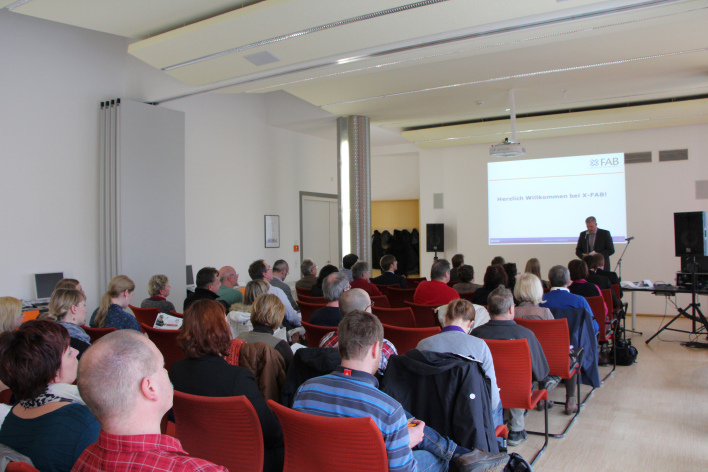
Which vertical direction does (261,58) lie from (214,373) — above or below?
above

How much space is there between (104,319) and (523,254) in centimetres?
786

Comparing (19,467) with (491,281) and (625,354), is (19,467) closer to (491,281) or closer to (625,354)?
(491,281)

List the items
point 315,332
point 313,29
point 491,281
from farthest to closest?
point 313,29, point 491,281, point 315,332

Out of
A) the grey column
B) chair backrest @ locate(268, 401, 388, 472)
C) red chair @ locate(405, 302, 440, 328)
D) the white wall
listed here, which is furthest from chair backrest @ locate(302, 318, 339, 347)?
the white wall

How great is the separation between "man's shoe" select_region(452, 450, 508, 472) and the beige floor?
4.20 ft

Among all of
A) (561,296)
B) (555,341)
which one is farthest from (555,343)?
(561,296)

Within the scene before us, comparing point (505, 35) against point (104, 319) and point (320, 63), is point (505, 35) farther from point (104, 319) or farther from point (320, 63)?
point (104, 319)

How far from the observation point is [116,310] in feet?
12.4

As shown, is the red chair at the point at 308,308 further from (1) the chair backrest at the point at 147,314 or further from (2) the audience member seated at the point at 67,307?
(2) the audience member seated at the point at 67,307

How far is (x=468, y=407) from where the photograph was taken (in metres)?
2.09

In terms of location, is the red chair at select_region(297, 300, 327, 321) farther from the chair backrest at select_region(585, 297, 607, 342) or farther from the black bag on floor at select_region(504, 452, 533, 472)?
the black bag on floor at select_region(504, 452, 533, 472)

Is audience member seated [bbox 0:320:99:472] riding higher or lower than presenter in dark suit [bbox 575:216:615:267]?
lower

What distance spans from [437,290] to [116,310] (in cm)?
268

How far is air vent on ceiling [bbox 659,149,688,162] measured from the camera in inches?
331
